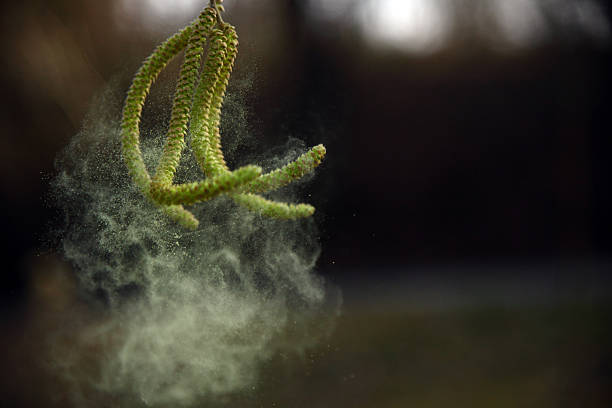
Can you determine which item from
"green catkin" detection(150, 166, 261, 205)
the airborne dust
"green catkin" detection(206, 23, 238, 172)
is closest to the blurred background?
the airborne dust

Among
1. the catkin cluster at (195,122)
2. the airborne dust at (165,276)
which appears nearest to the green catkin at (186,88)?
the catkin cluster at (195,122)

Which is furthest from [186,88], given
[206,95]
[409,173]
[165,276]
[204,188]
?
[409,173]

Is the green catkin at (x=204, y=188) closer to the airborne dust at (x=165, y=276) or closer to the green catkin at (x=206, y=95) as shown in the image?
the green catkin at (x=206, y=95)

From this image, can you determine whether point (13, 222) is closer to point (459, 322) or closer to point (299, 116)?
point (299, 116)

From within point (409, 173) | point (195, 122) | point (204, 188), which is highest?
point (409, 173)

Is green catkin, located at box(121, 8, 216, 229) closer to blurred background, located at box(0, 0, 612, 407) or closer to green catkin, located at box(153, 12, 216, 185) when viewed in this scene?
green catkin, located at box(153, 12, 216, 185)

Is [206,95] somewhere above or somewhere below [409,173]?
below

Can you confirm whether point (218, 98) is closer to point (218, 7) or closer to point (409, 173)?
point (218, 7)
